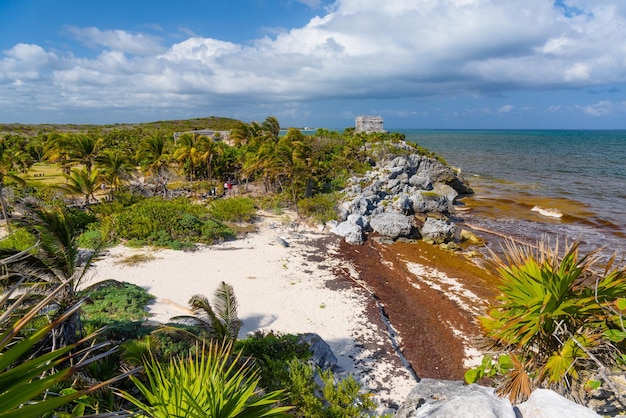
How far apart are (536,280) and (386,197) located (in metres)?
25.4

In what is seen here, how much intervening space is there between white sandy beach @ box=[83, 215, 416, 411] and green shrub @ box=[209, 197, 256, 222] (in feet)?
8.65

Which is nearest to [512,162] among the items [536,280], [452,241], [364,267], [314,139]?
[314,139]

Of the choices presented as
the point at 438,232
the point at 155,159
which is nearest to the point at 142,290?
the point at 438,232

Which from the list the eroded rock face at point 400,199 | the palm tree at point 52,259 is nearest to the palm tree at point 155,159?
the eroded rock face at point 400,199

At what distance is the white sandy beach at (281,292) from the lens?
10.5 meters

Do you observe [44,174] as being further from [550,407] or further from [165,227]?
[550,407]

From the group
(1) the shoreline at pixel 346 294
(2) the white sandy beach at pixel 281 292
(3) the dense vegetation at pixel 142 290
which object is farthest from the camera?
(1) the shoreline at pixel 346 294


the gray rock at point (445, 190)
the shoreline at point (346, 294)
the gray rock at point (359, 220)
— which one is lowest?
the shoreline at point (346, 294)

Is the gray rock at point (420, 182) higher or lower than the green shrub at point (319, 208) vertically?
higher

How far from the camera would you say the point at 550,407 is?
4.04 m

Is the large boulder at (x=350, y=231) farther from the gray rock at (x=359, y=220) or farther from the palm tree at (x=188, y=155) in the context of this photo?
the palm tree at (x=188, y=155)

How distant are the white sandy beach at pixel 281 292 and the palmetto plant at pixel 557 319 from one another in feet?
16.6

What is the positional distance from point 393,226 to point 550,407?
1829 centimetres

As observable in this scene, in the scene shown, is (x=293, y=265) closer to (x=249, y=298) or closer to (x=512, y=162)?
(x=249, y=298)
